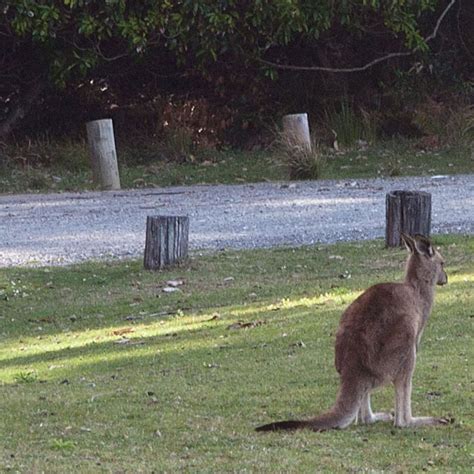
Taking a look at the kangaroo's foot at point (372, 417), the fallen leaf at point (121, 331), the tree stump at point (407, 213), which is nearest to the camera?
the kangaroo's foot at point (372, 417)

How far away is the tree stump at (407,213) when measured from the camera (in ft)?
43.1

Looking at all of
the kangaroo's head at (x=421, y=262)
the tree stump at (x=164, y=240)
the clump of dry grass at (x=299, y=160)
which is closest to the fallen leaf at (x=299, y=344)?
the kangaroo's head at (x=421, y=262)

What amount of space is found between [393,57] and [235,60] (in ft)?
10.6

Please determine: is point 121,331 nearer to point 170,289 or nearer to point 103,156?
point 170,289

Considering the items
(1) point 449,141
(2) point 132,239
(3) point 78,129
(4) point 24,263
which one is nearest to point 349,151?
(1) point 449,141

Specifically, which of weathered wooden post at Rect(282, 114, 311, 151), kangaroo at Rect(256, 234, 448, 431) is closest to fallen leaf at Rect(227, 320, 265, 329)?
kangaroo at Rect(256, 234, 448, 431)

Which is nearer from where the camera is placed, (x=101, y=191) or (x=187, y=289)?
(x=187, y=289)

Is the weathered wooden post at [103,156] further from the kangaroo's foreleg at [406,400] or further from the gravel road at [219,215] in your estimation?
the kangaroo's foreleg at [406,400]

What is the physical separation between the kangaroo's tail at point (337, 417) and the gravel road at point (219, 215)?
731 centimetres

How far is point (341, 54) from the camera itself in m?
27.0

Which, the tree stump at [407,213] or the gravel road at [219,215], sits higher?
the tree stump at [407,213]

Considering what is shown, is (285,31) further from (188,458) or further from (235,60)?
(188,458)

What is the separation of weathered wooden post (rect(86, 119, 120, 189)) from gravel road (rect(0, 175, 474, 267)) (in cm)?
64

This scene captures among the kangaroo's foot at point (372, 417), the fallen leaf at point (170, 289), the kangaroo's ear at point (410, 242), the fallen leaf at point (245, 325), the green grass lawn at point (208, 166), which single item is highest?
the kangaroo's ear at point (410, 242)
